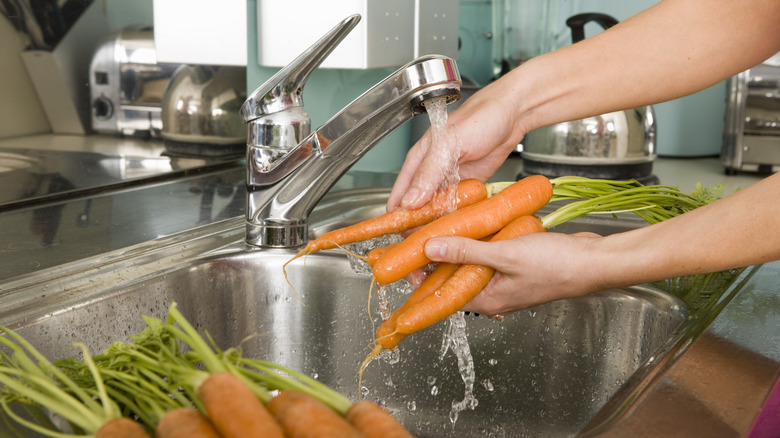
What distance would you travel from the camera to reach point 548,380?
3.03 feet

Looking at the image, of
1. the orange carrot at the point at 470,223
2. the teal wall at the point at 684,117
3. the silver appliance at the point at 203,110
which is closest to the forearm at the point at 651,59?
the orange carrot at the point at 470,223

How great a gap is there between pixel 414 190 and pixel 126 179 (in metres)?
0.60

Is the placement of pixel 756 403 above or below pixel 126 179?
below

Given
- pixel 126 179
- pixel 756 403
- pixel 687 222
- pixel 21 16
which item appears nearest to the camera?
pixel 756 403

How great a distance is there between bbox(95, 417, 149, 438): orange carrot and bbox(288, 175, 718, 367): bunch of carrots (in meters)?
0.35

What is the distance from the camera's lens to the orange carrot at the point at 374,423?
1.39 ft

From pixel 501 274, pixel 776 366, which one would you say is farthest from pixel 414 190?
pixel 776 366

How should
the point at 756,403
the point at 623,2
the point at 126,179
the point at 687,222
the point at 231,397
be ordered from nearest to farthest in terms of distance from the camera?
the point at 231,397, the point at 756,403, the point at 687,222, the point at 126,179, the point at 623,2

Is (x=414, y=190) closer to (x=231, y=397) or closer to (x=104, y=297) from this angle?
(x=104, y=297)

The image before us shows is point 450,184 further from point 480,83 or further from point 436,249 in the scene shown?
point 480,83

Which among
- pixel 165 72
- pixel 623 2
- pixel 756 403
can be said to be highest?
pixel 623 2

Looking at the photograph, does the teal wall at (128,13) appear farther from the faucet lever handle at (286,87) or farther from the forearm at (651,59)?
the forearm at (651,59)

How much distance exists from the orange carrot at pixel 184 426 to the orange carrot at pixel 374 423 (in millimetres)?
81

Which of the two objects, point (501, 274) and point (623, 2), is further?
point (623, 2)
